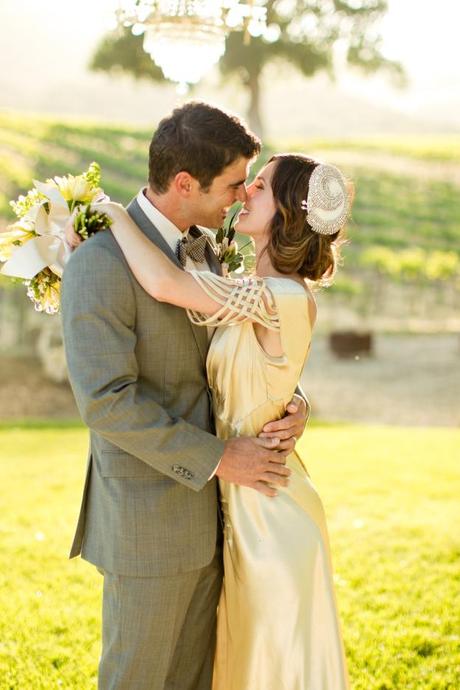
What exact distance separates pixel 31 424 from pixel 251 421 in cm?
812

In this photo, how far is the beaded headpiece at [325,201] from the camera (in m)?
2.52

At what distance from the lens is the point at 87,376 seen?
2.21 meters

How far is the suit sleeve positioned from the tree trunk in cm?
2508

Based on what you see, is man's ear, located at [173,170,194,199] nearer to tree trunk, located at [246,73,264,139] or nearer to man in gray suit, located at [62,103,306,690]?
man in gray suit, located at [62,103,306,690]

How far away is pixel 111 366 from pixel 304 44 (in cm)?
2476

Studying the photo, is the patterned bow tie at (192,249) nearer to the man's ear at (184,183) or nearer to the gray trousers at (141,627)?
the man's ear at (184,183)

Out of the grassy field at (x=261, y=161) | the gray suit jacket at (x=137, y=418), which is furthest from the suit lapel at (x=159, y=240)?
the grassy field at (x=261, y=161)

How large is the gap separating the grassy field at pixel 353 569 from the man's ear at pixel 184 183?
6.35 feet

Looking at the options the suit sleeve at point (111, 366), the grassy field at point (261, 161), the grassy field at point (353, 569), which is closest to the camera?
the suit sleeve at point (111, 366)

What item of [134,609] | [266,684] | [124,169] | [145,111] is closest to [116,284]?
[134,609]

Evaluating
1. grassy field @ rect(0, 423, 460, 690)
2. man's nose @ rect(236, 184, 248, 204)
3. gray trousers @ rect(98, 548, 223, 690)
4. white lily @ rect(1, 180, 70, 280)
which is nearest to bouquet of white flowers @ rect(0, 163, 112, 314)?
white lily @ rect(1, 180, 70, 280)

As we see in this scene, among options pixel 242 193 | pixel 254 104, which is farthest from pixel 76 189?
pixel 254 104

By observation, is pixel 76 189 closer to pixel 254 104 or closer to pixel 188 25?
pixel 188 25

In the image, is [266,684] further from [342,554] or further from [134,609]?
[342,554]
